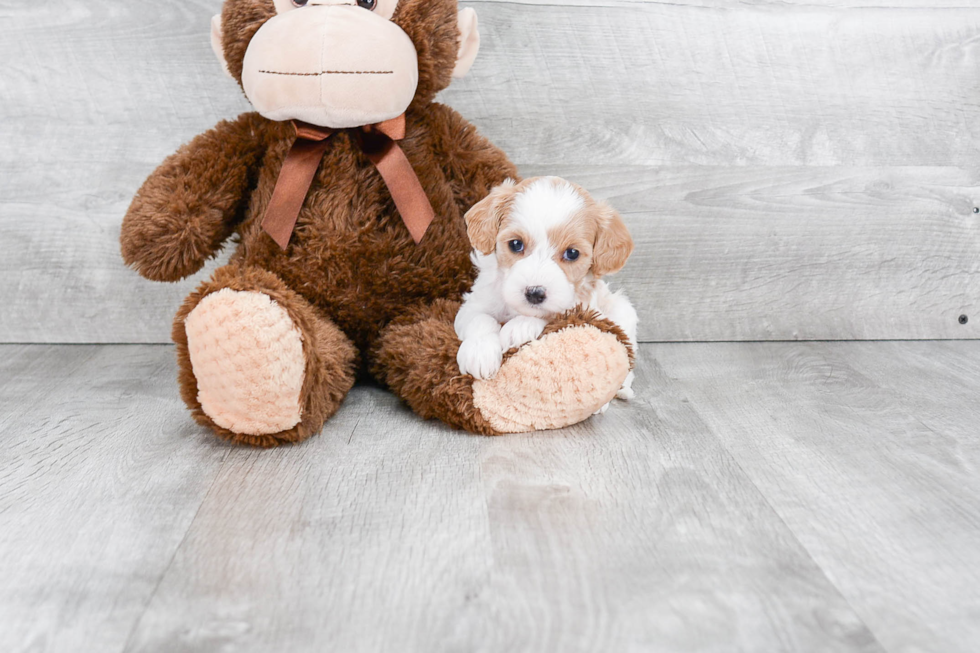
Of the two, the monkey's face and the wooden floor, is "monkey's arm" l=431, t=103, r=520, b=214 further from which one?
the wooden floor

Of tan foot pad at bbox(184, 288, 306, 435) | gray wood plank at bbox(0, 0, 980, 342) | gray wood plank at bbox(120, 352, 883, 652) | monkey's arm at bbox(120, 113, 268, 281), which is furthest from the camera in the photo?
gray wood plank at bbox(0, 0, 980, 342)

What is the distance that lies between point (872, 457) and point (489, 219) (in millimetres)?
546

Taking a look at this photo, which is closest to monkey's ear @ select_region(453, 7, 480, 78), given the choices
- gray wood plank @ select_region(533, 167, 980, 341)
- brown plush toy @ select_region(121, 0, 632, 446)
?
brown plush toy @ select_region(121, 0, 632, 446)

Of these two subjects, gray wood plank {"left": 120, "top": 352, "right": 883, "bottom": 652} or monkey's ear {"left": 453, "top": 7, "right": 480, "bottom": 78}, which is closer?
gray wood plank {"left": 120, "top": 352, "right": 883, "bottom": 652}

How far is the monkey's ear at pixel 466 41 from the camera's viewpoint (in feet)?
3.82

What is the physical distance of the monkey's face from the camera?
1.02 meters

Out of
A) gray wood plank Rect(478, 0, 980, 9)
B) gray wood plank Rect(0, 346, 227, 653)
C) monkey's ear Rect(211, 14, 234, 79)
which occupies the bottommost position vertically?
gray wood plank Rect(0, 346, 227, 653)

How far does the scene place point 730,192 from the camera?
1510 millimetres

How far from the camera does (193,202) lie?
1.12m

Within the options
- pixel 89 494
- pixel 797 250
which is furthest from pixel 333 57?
pixel 797 250

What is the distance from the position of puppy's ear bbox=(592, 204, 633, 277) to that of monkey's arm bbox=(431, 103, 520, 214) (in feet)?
0.78

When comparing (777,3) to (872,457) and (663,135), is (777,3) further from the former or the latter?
(872,457)

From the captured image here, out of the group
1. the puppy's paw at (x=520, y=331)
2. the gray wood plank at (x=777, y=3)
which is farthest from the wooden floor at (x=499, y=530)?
the gray wood plank at (x=777, y=3)

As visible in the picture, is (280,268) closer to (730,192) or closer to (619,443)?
(619,443)
